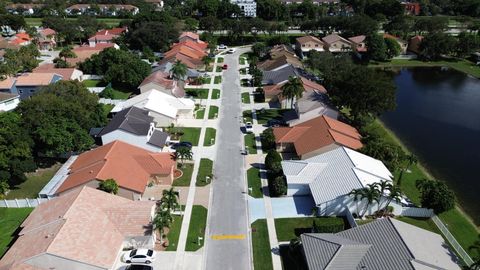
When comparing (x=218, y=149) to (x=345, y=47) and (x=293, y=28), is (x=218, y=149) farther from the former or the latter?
(x=293, y=28)

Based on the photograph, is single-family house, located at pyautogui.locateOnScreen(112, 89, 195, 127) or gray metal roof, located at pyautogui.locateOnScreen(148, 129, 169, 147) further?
single-family house, located at pyautogui.locateOnScreen(112, 89, 195, 127)

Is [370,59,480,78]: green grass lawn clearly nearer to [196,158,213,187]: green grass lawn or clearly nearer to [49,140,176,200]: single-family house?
[196,158,213,187]: green grass lawn

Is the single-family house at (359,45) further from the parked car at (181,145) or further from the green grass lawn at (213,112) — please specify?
the parked car at (181,145)

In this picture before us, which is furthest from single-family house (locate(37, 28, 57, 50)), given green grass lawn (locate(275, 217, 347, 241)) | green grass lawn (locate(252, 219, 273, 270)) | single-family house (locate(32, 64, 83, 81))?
green grass lawn (locate(275, 217, 347, 241))

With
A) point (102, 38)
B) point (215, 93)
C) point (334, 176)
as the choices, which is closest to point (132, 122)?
point (215, 93)

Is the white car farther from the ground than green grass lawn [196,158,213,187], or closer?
farther from the ground

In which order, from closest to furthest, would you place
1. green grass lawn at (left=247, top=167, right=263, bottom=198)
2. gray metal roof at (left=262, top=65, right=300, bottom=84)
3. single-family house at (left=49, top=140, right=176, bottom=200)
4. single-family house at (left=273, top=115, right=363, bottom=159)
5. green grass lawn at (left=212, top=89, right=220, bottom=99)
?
single-family house at (left=49, top=140, right=176, bottom=200), green grass lawn at (left=247, top=167, right=263, bottom=198), single-family house at (left=273, top=115, right=363, bottom=159), green grass lawn at (left=212, top=89, right=220, bottom=99), gray metal roof at (left=262, top=65, right=300, bottom=84)

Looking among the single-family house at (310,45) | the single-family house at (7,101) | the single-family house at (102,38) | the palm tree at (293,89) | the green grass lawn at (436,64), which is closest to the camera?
the palm tree at (293,89)

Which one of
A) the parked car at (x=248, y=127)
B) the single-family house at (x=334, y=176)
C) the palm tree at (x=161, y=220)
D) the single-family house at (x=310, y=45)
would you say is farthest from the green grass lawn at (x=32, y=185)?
the single-family house at (x=310, y=45)
